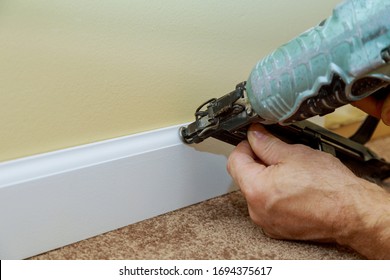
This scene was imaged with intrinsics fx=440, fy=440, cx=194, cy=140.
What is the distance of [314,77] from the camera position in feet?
1.70

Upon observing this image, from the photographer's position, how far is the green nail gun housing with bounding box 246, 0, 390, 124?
0.46 meters

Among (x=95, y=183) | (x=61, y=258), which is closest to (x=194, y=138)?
(x=95, y=183)

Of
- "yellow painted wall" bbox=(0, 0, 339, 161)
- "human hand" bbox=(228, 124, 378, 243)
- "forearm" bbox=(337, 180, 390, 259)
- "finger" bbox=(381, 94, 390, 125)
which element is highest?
"yellow painted wall" bbox=(0, 0, 339, 161)

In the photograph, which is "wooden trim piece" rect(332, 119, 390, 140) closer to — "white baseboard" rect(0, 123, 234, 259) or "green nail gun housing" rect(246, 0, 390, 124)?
"white baseboard" rect(0, 123, 234, 259)

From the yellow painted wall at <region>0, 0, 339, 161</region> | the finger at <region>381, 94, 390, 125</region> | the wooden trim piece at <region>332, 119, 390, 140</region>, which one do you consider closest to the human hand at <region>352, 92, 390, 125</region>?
the finger at <region>381, 94, 390, 125</region>

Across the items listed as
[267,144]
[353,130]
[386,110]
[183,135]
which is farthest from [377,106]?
[353,130]

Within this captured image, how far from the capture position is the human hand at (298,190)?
2.08 feet

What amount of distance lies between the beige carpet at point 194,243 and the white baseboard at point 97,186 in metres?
0.02

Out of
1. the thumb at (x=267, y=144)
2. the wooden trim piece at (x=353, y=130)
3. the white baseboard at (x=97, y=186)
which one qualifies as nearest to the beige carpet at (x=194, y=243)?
the white baseboard at (x=97, y=186)

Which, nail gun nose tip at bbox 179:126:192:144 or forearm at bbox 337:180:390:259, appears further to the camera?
nail gun nose tip at bbox 179:126:192:144

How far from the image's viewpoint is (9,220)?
63cm

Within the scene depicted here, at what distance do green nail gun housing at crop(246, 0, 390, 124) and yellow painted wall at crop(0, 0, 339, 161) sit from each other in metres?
0.16

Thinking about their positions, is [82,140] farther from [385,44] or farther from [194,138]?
[385,44]

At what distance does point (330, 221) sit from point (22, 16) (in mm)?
502
